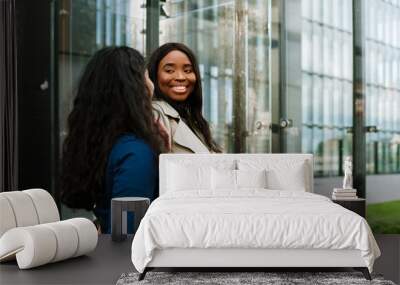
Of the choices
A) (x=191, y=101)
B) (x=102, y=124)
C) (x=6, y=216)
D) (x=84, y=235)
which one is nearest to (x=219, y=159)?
(x=191, y=101)

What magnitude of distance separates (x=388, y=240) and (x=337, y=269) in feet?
5.30

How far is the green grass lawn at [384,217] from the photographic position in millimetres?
6082

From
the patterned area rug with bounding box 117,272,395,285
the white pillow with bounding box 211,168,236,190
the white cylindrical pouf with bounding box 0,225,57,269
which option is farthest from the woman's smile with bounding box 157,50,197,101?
the patterned area rug with bounding box 117,272,395,285

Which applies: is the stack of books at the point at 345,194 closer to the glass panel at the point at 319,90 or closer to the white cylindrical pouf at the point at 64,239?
the glass panel at the point at 319,90

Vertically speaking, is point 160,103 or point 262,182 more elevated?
point 160,103

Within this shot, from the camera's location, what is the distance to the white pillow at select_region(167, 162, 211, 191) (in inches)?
206

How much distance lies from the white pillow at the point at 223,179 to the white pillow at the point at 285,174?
0.78 ft

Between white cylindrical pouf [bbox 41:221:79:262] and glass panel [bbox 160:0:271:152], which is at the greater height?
glass panel [bbox 160:0:271:152]

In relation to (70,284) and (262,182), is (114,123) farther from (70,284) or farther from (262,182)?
(70,284)

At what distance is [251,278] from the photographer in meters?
3.81

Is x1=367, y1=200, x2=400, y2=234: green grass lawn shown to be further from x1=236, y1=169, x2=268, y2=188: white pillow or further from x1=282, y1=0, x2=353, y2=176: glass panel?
x1=236, y1=169, x2=268, y2=188: white pillow

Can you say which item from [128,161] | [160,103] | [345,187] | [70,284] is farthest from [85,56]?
[70,284]

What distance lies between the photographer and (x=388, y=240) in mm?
5555

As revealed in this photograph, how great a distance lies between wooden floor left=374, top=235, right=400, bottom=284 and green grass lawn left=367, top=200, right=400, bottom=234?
9.5 inches
